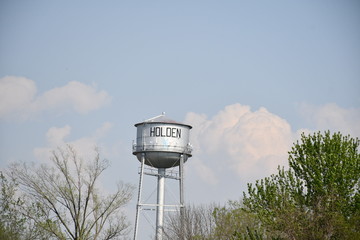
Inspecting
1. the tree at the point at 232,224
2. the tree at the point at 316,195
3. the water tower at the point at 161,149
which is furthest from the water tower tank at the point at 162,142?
the tree at the point at 316,195

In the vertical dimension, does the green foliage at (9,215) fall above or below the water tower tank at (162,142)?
below

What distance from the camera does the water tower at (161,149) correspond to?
53.9 meters

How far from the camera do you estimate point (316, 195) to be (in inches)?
1379

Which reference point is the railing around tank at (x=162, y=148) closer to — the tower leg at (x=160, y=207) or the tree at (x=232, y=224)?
the tower leg at (x=160, y=207)

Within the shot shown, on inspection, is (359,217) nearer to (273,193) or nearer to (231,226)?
(273,193)

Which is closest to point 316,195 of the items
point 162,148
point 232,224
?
point 232,224

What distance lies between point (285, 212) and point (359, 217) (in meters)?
3.29

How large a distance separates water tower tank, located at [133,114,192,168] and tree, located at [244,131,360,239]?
18824mm

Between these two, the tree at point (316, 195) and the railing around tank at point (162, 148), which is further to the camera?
the railing around tank at point (162, 148)

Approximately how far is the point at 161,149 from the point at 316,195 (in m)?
20.3

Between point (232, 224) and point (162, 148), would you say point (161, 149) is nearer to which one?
point (162, 148)

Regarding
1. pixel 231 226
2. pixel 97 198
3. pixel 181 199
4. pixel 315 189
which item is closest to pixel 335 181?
pixel 315 189

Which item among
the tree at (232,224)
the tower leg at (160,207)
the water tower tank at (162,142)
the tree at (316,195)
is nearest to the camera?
the tree at (316,195)

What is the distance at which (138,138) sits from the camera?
5531 cm
